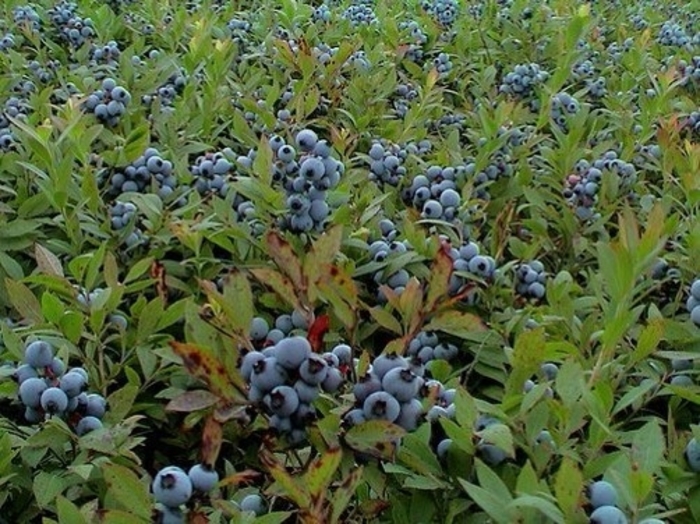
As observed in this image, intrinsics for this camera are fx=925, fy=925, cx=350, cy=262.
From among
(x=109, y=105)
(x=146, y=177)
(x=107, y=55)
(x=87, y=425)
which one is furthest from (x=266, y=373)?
(x=107, y=55)

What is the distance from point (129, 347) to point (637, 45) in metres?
2.82

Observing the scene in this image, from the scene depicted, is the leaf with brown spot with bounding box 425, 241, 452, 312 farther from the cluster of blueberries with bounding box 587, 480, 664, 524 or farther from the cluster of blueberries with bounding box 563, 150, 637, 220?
the cluster of blueberries with bounding box 563, 150, 637, 220

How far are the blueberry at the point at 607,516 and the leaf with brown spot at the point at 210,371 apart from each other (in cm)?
45

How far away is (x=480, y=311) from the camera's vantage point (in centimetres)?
189

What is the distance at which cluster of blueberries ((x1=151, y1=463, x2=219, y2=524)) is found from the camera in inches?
43.9

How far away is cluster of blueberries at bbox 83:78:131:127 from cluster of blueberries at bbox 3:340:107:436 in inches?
50.3

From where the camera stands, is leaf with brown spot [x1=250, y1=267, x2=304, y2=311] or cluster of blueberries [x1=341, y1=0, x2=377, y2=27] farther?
cluster of blueberries [x1=341, y1=0, x2=377, y2=27]

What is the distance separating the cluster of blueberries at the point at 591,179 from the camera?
231 cm

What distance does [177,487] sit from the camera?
3.67ft

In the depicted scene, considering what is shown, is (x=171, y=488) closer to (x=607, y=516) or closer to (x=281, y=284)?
(x=281, y=284)

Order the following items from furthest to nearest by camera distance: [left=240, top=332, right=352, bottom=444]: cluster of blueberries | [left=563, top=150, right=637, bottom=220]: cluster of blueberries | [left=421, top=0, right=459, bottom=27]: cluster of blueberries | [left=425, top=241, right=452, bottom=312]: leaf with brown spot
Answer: [left=421, top=0, right=459, bottom=27]: cluster of blueberries
[left=563, top=150, right=637, bottom=220]: cluster of blueberries
[left=425, top=241, right=452, bottom=312]: leaf with brown spot
[left=240, top=332, right=352, bottom=444]: cluster of blueberries

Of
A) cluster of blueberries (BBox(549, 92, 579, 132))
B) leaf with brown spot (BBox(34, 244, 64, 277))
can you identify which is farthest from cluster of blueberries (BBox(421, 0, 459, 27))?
Answer: leaf with brown spot (BBox(34, 244, 64, 277))

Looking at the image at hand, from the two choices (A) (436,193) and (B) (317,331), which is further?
(A) (436,193)

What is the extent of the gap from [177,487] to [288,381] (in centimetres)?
19
